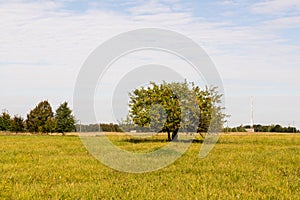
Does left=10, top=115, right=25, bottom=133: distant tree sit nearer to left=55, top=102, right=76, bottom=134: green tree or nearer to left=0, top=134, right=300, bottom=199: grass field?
left=55, top=102, right=76, bottom=134: green tree

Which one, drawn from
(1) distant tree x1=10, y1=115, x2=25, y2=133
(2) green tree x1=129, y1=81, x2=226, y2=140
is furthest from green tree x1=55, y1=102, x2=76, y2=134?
(2) green tree x1=129, y1=81, x2=226, y2=140

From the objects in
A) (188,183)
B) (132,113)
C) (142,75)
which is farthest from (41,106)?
(188,183)

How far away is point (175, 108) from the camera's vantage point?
38281mm

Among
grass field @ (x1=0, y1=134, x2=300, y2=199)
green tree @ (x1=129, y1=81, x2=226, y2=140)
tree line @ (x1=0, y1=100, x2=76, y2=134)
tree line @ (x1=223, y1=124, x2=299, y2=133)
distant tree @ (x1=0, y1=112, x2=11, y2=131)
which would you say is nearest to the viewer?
grass field @ (x1=0, y1=134, x2=300, y2=199)

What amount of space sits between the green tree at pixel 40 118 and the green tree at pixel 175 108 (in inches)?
1605

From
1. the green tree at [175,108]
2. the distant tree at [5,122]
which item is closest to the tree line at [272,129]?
the distant tree at [5,122]

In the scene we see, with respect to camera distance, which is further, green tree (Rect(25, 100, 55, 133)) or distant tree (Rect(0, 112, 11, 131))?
distant tree (Rect(0, 112, 11, 131))

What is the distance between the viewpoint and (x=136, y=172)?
14.9 m

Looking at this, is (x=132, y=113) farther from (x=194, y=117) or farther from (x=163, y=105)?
(x=194, y=117)

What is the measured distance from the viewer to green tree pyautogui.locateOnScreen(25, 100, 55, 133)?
77.0 m

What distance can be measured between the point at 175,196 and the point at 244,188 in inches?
94.6

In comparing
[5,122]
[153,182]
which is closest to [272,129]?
[5,122]

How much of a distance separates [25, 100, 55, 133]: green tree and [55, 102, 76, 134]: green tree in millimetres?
1409

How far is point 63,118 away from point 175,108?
42.3 metres
